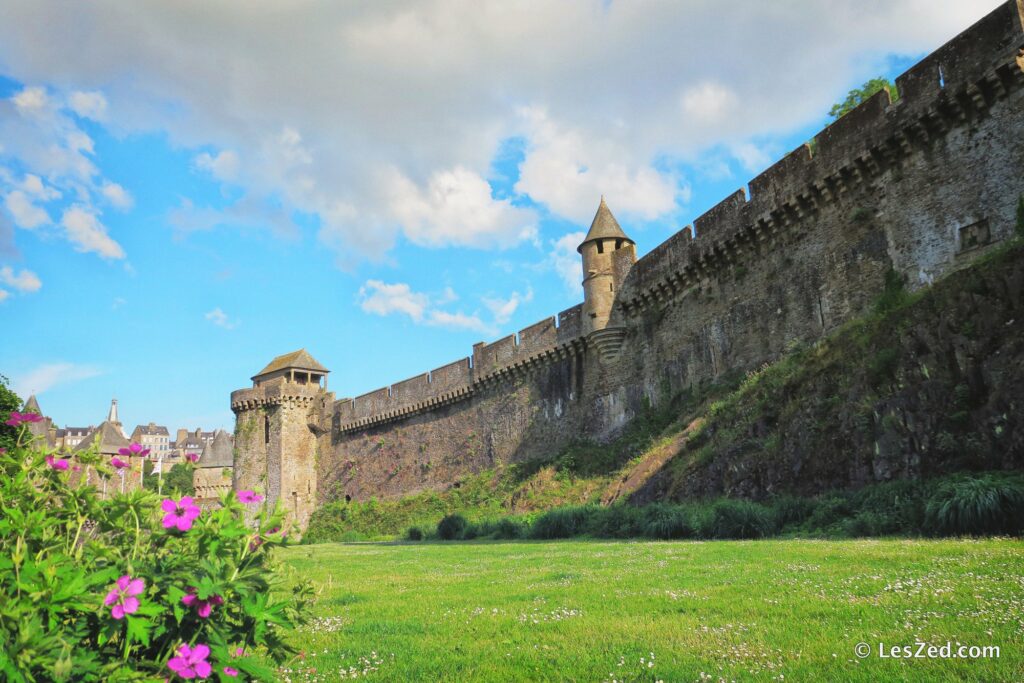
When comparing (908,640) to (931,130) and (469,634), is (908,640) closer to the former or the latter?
(469,634)

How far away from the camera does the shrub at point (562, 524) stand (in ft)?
58.1

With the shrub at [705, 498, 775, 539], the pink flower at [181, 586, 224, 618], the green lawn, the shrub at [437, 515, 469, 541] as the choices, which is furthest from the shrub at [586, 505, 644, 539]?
the pink flower at [181, 586, 224, 618]

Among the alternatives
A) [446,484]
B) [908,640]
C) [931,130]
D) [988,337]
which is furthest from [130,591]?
[446,484]

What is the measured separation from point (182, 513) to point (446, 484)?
105 ft

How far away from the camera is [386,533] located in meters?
35.2

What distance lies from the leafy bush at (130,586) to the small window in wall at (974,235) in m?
16.0

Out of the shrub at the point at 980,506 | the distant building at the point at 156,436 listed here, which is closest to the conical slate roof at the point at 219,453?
the shrub at the point at 980,506

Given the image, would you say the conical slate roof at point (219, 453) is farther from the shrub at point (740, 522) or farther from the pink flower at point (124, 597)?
the pink flower at point (124, 597)

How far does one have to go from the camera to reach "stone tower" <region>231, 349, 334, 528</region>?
43.4 metres

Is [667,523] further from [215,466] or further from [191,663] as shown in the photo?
[215,466]

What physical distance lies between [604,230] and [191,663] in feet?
85.7

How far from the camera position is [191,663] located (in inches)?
129

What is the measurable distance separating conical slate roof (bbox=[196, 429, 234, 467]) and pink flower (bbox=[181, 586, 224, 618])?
58815mm

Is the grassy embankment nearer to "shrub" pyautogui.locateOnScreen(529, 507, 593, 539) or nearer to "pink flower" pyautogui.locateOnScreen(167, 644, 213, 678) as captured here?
"shrub" pyautogui.locateOnScreen(529, 507, 593, 539)
